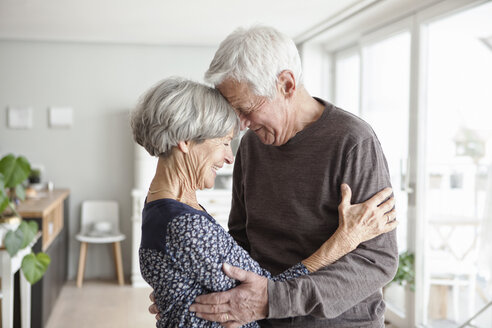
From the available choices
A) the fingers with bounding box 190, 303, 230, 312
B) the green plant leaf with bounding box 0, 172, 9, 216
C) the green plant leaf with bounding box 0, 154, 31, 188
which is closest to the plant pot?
the green plant leaf with bounding box 0, 154, 31, 188

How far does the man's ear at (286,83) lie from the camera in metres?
1.51

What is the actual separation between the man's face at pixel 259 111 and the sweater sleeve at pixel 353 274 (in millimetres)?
231

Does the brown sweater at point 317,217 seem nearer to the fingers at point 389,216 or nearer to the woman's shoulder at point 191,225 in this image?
the fingers at point 389,216

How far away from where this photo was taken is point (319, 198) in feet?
5.04

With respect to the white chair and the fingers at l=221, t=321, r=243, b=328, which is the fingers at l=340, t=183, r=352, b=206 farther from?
the white chair

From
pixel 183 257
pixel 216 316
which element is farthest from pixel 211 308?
pixel 183 257

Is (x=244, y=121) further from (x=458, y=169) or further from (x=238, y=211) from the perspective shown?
(x=458, y=169)

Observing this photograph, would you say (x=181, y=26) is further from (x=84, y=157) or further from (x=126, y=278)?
(x=126, y=278)

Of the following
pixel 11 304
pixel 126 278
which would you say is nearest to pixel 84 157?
pixel 126 278

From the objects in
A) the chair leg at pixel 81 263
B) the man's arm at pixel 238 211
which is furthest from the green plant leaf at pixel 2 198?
the chair leg at pixel 81 263

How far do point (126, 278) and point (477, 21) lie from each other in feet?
14.7

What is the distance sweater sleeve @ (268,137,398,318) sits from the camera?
1.34 meters

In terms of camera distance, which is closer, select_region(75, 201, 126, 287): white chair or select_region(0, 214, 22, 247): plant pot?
select_region(0, 214, 22, 247): plant pot

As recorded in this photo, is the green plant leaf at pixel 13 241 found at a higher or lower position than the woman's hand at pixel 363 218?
lower
